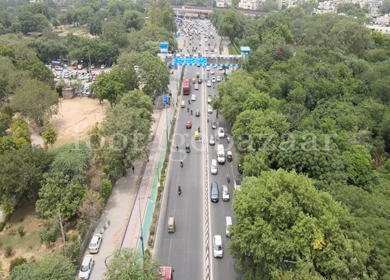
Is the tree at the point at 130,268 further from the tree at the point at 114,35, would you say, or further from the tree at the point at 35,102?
the tree at the point at 114,35

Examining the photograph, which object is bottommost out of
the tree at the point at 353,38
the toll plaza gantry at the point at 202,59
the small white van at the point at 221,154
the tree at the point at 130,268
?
the small white van at the point at 221,154

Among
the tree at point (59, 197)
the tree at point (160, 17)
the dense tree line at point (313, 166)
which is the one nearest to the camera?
the dense tree line at point (313, 166)

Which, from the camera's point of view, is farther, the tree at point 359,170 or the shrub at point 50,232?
the tree at point 359,170

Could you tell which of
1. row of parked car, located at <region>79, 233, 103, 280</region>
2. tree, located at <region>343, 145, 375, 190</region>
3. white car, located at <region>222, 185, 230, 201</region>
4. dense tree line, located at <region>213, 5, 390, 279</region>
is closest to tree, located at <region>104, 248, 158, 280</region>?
row of parked car, located at <region>79, 233, 103, 280</region>

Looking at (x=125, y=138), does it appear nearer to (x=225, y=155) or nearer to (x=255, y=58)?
(x=225, y=155)

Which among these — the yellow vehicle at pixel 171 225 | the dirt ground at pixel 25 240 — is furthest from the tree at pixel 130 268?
the dirt ground at pixel 25 240

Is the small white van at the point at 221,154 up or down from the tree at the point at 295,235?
down

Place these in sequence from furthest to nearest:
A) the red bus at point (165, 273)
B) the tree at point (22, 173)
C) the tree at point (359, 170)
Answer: the tree at point (359, 170) < the tree at point (22, 173) < the red bus at point (165, 273)
